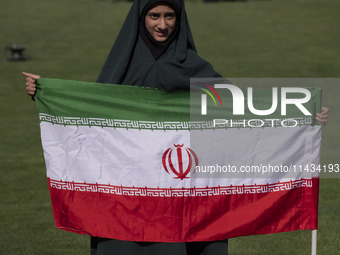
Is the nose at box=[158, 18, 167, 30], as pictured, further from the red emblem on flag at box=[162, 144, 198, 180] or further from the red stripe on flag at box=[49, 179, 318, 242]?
the red stripe on flag at box=[49, 179, 318, 242]

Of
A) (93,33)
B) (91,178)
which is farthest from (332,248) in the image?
(93,33)

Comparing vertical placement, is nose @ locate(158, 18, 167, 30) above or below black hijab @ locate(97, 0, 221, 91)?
above

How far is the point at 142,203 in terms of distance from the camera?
439 centimetres

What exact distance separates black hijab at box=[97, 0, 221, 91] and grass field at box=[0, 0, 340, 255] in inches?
106

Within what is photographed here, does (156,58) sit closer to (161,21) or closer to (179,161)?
(161,21)

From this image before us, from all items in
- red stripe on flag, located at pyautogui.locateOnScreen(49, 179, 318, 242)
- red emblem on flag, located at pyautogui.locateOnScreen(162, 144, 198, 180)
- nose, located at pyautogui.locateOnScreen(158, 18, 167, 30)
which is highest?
nose, located at pyautogui.locateOnScreen(158, 18, 167, 30)

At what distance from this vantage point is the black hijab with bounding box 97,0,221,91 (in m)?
4.25

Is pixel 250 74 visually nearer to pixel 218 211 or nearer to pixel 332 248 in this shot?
pixel 332 248

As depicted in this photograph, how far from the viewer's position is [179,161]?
4406mm

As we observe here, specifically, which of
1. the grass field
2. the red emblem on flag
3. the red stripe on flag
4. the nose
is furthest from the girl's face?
the grass field

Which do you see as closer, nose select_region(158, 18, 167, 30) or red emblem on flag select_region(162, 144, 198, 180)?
nose select_region(158, 18, 167, 30)

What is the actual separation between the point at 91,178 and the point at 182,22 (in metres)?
1.12

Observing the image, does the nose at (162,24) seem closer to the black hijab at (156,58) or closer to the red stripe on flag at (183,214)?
the black hijab at (156,58)

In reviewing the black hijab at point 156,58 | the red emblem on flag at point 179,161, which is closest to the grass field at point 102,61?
the red emblem on flag at point 179,161
